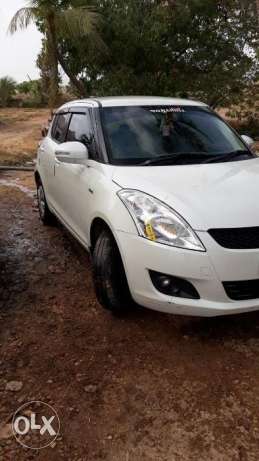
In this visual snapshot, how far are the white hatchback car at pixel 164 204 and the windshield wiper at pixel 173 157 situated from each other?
0.01 metres

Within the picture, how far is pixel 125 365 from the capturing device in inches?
110

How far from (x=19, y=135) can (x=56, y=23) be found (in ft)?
15.7

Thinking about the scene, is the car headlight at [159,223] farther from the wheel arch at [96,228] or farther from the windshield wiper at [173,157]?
the windshield wiper at [173,157]

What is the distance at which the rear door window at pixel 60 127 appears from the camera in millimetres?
4676

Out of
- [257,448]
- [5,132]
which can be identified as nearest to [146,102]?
[257,448]

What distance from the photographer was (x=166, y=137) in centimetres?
371

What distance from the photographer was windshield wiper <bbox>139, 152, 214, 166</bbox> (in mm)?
3398

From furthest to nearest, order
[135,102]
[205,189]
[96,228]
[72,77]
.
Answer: [72,77]
[135,102]
[96,228]
[205,189]

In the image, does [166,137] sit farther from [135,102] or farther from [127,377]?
[127,377]

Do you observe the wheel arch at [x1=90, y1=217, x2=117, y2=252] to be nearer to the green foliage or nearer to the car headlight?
the car headlight

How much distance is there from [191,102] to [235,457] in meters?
3.35

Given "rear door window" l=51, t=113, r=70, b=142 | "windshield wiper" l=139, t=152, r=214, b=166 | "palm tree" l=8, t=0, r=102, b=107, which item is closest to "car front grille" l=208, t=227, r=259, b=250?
"windshield wiper" l=139, t=152, r=214, b=166

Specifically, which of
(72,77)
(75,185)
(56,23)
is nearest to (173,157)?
(75,185)

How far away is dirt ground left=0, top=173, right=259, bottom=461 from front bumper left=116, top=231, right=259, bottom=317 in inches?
16.0
